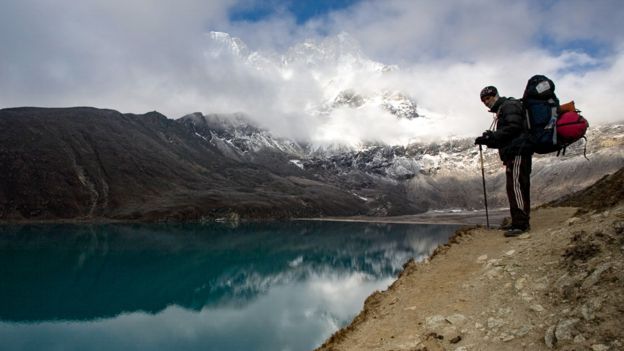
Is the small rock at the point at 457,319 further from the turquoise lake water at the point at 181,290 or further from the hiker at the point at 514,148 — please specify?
the turquoise lake water at the point at 181,290

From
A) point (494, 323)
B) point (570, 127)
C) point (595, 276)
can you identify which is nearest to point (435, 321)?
point (494, 323)

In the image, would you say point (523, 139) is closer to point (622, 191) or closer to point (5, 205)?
point (622, 191)

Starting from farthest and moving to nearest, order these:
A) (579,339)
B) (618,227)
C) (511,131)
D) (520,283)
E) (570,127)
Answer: (511,131), (570,127), (520,283), (618,227), (579,339)

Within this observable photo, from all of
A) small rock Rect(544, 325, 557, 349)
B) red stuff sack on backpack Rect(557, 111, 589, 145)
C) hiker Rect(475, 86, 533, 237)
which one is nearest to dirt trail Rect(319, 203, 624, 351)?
small rock Rect(544, 325, 557, 349)

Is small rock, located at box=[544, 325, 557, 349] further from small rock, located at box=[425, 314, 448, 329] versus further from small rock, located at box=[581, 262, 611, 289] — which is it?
small rock, located at box=[425, 314, 448, 329]

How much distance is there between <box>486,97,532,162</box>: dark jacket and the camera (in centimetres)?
1238

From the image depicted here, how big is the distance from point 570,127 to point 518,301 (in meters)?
4.89

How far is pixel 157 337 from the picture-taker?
40156 millimetres

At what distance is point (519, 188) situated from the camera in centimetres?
1330

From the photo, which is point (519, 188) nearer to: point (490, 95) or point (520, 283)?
point (490, 95)

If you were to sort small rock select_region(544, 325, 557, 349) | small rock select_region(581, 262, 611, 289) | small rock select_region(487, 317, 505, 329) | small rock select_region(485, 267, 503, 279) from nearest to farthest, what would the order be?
small rock select_region(544, 325, 557, 349) < small rock select_region(581, 262, 611, 289) < small rock select_region(487, 317, 505, 329) < small rock select_region(485, 267, 503, 279)

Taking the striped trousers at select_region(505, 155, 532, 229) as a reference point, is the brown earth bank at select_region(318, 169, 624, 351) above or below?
below

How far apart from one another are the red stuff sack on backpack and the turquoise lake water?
1150 inches

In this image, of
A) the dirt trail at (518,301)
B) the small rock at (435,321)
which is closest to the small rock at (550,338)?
the dirt trail at (518,301)
